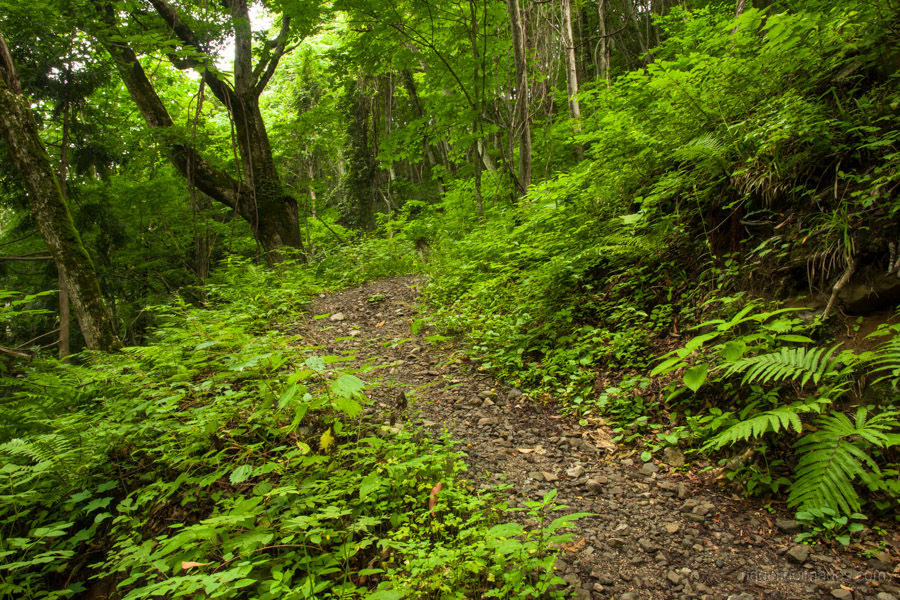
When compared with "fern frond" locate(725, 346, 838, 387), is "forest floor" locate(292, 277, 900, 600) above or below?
below

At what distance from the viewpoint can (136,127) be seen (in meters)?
9.54

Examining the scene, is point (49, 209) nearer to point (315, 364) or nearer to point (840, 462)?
point (315, 364)

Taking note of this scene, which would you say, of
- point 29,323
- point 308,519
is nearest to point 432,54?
point 308,519

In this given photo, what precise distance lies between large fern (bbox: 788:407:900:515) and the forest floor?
185 mm

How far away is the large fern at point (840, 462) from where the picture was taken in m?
1.83

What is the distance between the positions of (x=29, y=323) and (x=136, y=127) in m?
5.05

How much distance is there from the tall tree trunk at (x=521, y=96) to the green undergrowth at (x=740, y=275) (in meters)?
2.01

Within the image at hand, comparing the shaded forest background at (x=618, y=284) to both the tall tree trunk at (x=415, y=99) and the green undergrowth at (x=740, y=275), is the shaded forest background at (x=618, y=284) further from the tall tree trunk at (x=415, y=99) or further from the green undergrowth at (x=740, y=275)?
the tall tree trunk at (x=415, y=99)

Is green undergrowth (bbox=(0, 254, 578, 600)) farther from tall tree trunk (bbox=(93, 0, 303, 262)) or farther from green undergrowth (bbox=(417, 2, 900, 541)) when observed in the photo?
tall tree trunk (bbox=(93, 0, 303, 262))

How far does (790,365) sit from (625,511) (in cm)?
124

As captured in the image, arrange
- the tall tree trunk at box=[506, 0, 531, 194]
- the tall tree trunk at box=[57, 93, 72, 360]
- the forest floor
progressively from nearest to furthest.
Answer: the forest floor → the tall tree trunk at box=[57, 93, 72, 360] → the tall tree trunk at box=[506, 0, 531, 194]

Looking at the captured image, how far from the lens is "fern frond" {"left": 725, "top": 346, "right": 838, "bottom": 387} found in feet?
7.06

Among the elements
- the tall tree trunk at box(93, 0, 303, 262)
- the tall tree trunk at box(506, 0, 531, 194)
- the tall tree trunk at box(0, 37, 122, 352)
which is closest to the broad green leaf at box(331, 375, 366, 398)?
the tall tree trunk at box(0, 37, 122, 352)

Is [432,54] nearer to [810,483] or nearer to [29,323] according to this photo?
[810,483]
